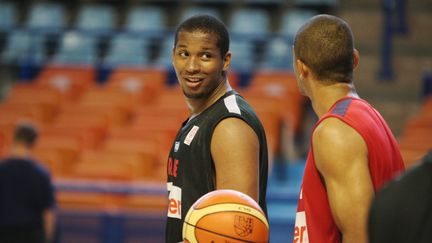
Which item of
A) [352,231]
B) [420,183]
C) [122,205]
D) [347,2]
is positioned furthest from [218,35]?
[347,2]

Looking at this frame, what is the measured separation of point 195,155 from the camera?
124 inches

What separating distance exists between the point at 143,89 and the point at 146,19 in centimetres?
395

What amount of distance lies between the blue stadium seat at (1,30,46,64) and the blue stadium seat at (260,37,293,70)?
355 cm

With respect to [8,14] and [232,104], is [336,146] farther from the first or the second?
Result: [8,14]

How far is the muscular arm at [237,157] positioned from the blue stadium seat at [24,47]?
34.9ft

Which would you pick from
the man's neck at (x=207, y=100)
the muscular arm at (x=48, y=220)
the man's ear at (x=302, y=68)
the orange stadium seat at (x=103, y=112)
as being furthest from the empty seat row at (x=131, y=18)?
the man's ear at (x=302, y=68)

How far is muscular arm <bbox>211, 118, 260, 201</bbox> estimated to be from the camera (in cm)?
300

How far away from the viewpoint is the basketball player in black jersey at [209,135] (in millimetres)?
3033

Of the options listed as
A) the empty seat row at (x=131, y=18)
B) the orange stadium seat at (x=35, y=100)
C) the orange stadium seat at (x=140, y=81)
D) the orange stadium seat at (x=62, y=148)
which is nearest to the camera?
the orange stadium seat at (x=62, y=148)

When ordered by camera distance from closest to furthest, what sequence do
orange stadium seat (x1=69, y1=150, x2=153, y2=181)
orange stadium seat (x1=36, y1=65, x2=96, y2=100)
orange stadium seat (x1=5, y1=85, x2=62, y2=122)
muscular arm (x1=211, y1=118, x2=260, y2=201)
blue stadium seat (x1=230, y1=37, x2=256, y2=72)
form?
muscular arm (x1=211, y1=118, x2=260, y2=201) → orange stadium seat (x1=69, y1=150, x2=153, y2=181) → orange stadium seat (x1=5, y1=85, x2=62, y2=122) → orange stadium seat (x1=36, y1=65, x2=96, y2=100) → blue stadium seat (x1=230, y1=37, x2=256, y2=72)

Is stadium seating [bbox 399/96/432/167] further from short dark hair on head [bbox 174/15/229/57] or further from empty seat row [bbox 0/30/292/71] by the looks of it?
short dark hair on head [bbox 174/15/229/57]

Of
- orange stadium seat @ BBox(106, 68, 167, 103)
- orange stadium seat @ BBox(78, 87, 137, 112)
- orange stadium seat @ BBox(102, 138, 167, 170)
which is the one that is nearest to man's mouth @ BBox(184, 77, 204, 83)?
orange stadium seat @ BBox(102, 138, 167, 170)

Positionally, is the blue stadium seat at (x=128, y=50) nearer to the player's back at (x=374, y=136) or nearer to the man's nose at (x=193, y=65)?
the man's nose at (x=193, y=65)

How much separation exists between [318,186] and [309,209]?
0.09 metres
